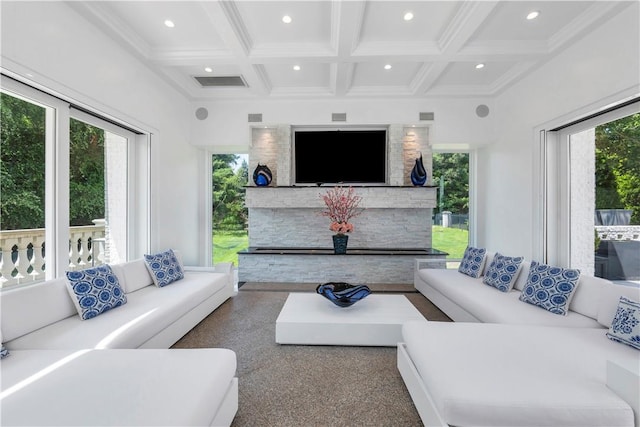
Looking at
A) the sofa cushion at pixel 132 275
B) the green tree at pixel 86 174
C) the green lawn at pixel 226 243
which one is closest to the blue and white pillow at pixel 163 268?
the sofa cushion at pixel 132 275

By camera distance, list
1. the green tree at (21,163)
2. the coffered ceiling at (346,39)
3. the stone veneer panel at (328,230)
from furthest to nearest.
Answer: the stone veneer panel at (328,230) → the coffered ceiling at (346,39) → the green tree at (21,163)

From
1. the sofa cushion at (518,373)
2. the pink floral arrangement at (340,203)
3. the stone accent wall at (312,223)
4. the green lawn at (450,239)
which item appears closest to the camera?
the sofa cushion at (518,373)

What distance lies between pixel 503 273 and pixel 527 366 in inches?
66.6

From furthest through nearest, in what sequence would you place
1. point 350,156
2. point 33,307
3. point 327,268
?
point 350,156 < point 327,268 < point 33,307

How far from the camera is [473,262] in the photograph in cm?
352

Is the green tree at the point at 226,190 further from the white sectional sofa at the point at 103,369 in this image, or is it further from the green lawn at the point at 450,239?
the green lawn at the point at 450,239

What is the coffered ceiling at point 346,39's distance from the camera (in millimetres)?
2678

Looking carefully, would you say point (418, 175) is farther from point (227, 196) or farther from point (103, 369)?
point (103, 369)

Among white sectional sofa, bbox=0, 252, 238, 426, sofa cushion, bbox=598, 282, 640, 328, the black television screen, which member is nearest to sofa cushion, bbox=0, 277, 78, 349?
white sectional sofa, bbox=0, 252, 238, 426

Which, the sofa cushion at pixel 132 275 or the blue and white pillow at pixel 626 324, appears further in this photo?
the sofa cushion at pixel 132 275

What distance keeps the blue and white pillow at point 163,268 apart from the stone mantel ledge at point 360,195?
1733mm

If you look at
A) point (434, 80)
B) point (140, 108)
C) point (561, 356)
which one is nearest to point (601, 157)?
point (434, 80)

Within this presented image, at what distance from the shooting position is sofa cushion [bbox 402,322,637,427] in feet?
3.94

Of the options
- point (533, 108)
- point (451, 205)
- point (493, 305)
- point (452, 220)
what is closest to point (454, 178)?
point (451, 205)
